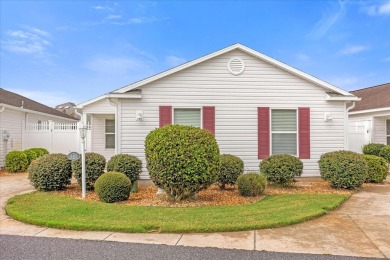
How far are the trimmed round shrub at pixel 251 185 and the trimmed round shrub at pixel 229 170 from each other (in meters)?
0.67

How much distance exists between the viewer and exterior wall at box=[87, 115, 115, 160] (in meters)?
15.8

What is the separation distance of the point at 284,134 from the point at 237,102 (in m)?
1.92

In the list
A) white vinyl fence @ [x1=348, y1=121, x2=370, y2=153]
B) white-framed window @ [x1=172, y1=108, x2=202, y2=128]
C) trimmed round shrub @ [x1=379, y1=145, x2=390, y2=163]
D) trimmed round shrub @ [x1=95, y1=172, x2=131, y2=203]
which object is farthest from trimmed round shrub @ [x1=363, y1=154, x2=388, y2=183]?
trimmed round shrub @ [x1=95, y1=172, x2=131, y2=203]

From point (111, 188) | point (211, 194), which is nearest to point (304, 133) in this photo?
point (211, 194)

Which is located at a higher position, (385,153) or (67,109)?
(67,109)

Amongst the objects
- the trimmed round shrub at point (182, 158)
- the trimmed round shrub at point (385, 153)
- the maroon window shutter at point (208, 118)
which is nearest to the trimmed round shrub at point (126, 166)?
the trimmed round shrub at point (182, 158)

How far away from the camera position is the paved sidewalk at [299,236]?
4.02 meters

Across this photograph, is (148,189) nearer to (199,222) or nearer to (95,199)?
(95,199)

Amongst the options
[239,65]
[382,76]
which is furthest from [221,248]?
[382,76]

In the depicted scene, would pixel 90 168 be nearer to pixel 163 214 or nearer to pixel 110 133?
pixel 163 214

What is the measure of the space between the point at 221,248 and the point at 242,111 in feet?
21.4

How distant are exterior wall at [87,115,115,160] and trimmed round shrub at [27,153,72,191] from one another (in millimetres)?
7411

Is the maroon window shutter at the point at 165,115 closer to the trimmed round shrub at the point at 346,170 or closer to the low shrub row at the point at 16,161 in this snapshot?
the trimmed round shrub at the point at 346,170

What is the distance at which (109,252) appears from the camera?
388 centimetres
